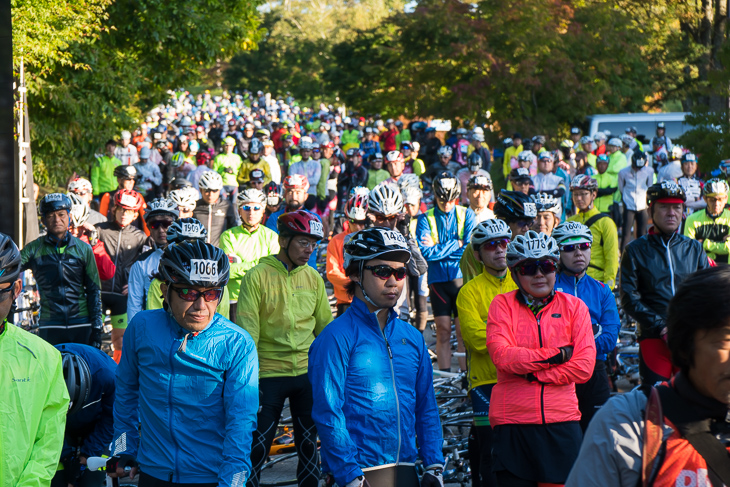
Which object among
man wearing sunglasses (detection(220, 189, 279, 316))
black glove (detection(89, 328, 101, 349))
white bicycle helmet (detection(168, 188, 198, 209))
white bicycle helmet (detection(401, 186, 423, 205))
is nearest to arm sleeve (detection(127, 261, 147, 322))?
black glove (detection(89, 328, 101, 349))

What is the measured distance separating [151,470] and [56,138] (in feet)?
44.4

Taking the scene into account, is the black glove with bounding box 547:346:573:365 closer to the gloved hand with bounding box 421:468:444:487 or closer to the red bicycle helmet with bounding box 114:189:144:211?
the gloved hand with bounding box 421:468:444:487

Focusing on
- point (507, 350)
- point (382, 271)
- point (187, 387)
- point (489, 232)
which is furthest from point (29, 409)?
point (489, 232)

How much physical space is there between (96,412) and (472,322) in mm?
2426

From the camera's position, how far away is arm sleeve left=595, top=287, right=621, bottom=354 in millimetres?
6082

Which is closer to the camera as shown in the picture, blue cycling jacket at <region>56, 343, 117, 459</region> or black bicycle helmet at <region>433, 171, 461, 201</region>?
blue cycling jacket at <region>56, 343, 117, 459</region>

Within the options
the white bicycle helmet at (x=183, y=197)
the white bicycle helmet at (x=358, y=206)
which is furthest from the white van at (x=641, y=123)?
the white bicycle helmet at (x=183, y=197)

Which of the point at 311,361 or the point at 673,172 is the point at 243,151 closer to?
the point at 673,172

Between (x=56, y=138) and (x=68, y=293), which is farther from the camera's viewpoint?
(x=56, y=138)

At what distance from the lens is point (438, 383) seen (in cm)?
898

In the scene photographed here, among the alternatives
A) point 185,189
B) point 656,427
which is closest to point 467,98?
point 185,189

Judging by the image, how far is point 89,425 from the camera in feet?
16.0

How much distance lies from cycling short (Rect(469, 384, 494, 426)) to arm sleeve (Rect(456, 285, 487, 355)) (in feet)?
0.77

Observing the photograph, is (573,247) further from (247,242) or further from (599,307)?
(247,242)
